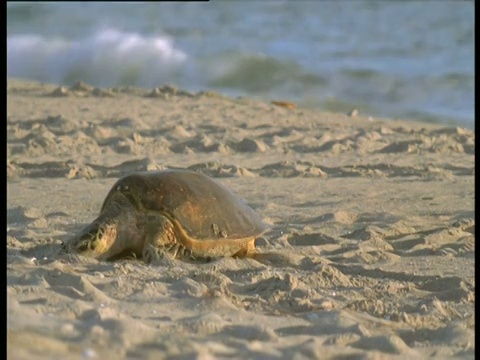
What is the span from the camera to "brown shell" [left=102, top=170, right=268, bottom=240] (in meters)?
4.95

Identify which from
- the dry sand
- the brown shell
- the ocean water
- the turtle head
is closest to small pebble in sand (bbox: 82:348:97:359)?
the dry sand

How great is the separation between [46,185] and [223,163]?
4.62 ft

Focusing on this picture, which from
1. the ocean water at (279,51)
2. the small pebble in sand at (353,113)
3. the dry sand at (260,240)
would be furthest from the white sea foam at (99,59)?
the small pebble in sand at (353,113)

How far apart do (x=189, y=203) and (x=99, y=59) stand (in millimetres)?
11133

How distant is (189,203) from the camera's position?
4.98 m

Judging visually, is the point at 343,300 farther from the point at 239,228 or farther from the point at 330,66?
the point at 330,66

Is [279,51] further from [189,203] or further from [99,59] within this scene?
[189,203]

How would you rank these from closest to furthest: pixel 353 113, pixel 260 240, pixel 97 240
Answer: pixel 97 240 < pixel 260 240 < pixel 353 113

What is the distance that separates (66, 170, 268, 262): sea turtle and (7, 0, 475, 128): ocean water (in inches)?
252

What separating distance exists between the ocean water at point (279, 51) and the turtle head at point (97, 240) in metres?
6.80

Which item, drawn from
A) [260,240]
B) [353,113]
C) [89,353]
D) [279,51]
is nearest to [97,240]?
[260,240]

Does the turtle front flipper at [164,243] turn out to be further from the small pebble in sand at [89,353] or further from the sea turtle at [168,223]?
the small pebble in sand at [89,353]

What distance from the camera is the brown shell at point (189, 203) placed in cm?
Result: 495

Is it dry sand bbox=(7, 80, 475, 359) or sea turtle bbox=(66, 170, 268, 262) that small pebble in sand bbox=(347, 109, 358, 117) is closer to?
dry sand bbox=(7, 80, 475, 359)
